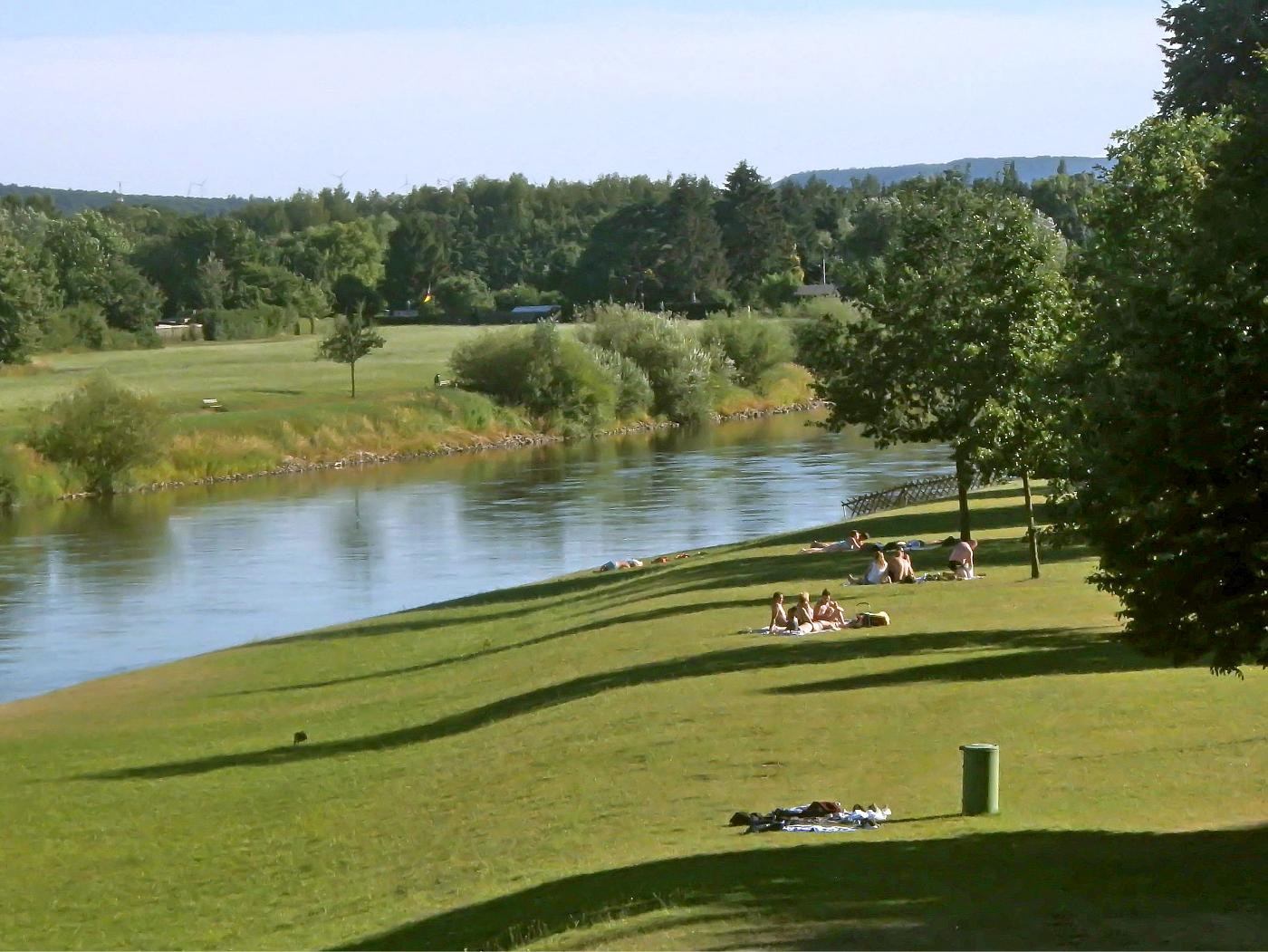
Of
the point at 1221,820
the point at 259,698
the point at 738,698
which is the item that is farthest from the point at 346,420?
the point at 1221,820

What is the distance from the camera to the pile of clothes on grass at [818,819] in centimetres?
1628

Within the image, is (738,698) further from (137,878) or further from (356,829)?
(137,878)

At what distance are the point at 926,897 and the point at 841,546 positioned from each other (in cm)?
2938

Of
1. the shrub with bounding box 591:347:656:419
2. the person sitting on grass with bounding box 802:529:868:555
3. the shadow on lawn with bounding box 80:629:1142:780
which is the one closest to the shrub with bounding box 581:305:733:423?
the shrub with bounding box 591:347:656:419

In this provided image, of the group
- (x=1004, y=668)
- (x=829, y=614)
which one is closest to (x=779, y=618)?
(x=829, y=614)

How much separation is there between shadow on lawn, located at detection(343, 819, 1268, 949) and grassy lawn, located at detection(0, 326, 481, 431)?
75642 millimetres

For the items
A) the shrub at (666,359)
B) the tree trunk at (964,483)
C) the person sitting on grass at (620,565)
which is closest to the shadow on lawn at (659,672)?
the tree trunk at (964,483)

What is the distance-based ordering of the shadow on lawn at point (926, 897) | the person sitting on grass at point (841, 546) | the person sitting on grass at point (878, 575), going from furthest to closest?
the person sitting on grass at point (841, 546) → the person sitting on grass at point (878, 575) → the shadow on lawn at point (926, 897)

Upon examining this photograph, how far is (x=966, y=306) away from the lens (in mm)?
36469

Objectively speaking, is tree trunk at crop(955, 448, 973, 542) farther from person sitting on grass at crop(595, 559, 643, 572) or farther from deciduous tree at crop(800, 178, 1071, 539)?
person sitting on grass at crop(595, 559, 643, 572)

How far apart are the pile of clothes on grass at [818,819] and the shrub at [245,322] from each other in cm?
14856

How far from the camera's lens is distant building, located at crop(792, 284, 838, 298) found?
173m

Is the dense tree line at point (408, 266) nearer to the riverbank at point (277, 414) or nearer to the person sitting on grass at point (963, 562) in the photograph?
the riverbank at point (277, 414)

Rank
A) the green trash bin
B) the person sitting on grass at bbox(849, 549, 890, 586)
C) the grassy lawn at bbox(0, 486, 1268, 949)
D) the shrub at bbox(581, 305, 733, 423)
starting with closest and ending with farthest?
the grassy lawn at bbox(0, 486, 1268, 949), the green trash bin, the person sitting on grass at bbox(849, 549, 890, 586), the shrub at bbox(581, 305, 733, 423)
